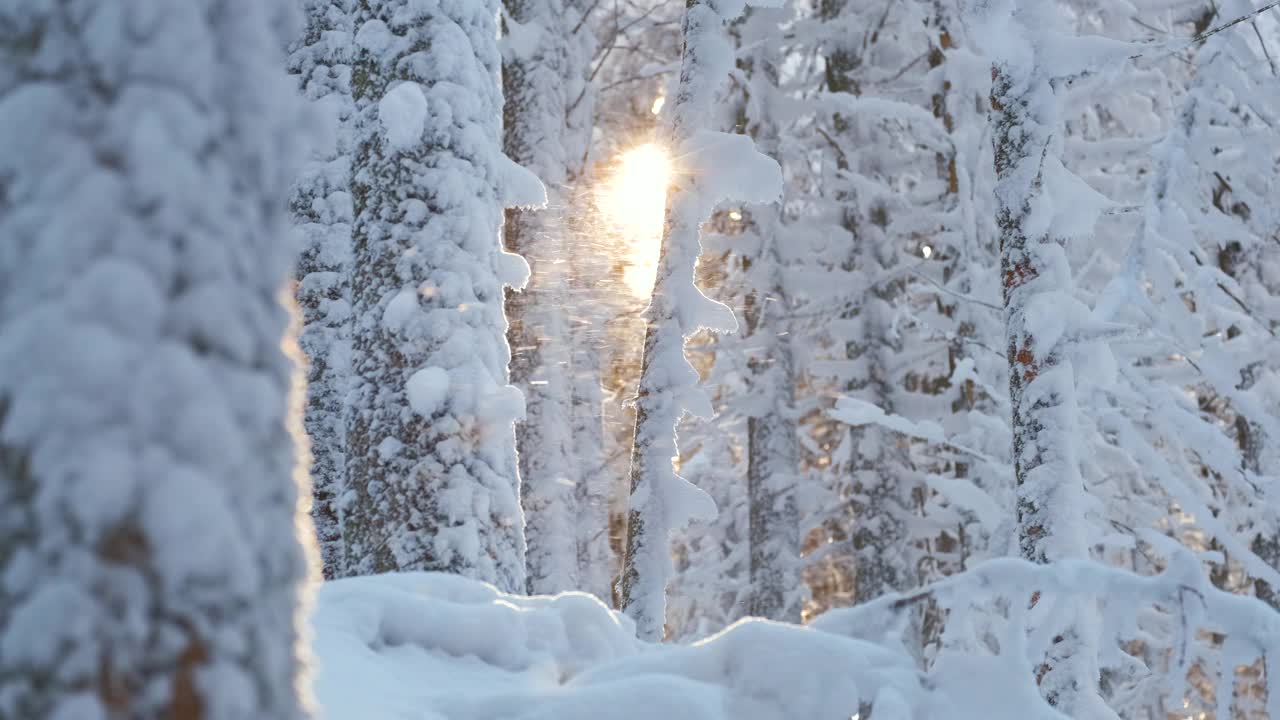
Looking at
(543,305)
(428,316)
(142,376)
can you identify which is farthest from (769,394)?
(142,376)

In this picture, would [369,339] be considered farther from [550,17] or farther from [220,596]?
[550,17]

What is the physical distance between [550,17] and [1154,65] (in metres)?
7.11

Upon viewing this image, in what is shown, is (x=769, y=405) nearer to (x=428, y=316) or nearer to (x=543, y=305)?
(x=543, y=305)

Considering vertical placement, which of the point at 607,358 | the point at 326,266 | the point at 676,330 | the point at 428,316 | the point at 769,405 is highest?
the point at 607,358

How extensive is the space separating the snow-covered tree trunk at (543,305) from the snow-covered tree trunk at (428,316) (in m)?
3.73

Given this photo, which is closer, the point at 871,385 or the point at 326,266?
the point at 326,266

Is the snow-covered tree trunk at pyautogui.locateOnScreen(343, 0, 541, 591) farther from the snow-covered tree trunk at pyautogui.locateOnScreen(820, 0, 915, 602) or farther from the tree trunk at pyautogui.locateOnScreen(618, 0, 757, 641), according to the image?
the snow-covered tree trunk at pyautogui.locateOnScreen(820, 0, 915, 602)

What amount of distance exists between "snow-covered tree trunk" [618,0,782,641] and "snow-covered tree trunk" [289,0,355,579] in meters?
2.21

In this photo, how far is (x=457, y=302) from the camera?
547 centimetres

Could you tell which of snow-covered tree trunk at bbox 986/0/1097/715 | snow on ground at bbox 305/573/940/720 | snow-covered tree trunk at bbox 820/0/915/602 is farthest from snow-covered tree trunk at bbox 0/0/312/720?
snow-covered tree trunk at bbox 820/0/915/602

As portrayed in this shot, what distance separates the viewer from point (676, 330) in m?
7.34

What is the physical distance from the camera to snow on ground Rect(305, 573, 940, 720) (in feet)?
8.63

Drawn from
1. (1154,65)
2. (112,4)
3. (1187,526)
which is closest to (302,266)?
(112,4)

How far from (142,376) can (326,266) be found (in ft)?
23.0
